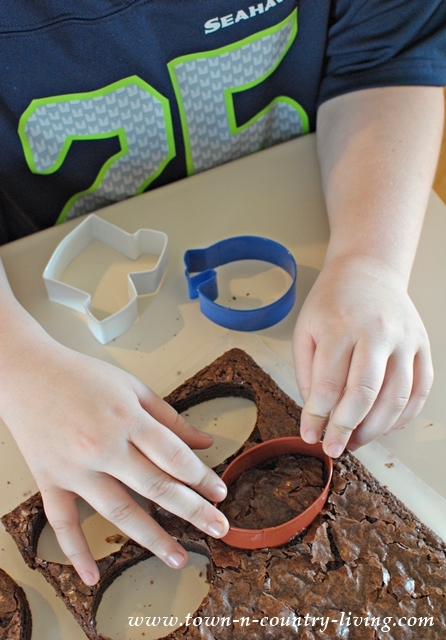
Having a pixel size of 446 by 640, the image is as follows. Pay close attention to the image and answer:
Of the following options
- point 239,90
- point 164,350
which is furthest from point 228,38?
point 164,350

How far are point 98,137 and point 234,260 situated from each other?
27cm

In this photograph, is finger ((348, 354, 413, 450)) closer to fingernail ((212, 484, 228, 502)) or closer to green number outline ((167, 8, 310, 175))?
fingernail ((212, 484, 228, 502))

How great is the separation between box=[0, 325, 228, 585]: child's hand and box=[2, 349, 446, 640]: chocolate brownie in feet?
0.09

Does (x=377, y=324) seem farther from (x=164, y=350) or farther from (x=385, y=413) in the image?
(x=164, y=350)

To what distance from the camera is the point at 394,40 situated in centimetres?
84

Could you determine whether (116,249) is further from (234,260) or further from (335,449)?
(335,449)

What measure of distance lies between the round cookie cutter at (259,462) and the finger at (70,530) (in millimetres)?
138

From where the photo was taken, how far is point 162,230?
2.92 ft

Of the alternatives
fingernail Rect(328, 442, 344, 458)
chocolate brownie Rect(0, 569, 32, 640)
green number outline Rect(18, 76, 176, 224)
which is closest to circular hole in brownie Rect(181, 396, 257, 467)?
fingernail Rect(328, 442, 344, 458)

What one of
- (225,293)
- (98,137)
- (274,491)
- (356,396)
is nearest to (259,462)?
(274,491)

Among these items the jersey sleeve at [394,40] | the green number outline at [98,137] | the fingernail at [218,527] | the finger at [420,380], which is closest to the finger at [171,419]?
the fingernail at [218,527]

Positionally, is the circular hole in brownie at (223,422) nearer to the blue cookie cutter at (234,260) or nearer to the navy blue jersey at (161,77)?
the blue cookie cutter at (234,260)

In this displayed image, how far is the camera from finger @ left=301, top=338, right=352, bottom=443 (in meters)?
0.61

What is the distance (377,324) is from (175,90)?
1.57ft
